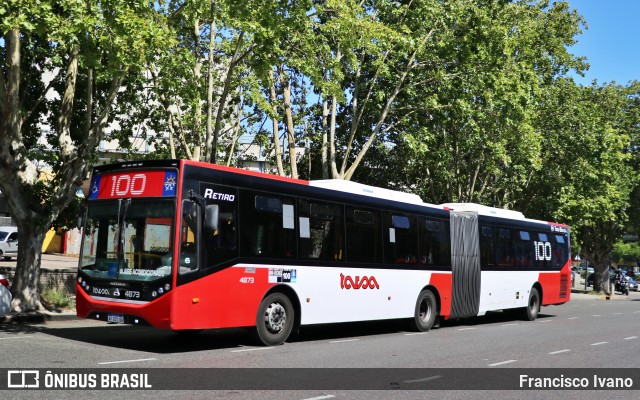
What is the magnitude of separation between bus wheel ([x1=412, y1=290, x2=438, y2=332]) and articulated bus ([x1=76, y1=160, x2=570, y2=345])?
3cm

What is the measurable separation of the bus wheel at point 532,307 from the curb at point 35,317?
45.1 ft

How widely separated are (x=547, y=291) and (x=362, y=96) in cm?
977

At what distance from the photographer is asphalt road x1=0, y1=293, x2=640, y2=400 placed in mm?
8633

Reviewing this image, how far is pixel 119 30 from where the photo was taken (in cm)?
1282

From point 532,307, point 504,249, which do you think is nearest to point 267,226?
point 504,249

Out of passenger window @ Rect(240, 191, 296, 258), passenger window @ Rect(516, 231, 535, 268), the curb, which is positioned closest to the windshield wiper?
passenger window @ Rect(240, 191, 296, 258)

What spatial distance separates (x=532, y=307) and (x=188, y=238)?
14874 mm

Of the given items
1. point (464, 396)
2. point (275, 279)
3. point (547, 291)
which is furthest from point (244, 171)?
point (547, 291)

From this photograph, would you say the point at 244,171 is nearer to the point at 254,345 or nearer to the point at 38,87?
the point at 254,345

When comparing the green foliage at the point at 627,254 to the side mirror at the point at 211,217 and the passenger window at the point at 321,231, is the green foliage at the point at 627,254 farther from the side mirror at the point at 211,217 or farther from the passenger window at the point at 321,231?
the side mirror at the point at 211,217

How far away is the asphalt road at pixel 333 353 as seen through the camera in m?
8.63

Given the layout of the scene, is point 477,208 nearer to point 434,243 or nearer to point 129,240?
point 434,243

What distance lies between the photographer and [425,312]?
693 inches

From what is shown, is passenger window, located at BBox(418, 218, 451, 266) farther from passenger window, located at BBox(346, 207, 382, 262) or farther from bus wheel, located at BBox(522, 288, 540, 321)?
bus wheel, located at BBox(522, 288, 540, 321)
